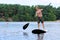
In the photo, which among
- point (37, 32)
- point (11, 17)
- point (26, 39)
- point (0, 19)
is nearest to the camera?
point (26, 39)

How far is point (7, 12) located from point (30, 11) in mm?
5901

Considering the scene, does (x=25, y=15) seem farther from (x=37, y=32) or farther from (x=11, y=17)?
(x=37, y=32)

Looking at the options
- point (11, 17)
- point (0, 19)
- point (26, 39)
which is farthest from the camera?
point (11, 17)

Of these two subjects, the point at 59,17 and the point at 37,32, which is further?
the point at 59,17

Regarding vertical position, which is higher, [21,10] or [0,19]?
[21,10]

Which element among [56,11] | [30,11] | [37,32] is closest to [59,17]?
[56,11]

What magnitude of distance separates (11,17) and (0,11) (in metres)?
5.19

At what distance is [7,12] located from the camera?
272 feet

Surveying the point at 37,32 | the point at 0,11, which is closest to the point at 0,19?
the point at 0,11

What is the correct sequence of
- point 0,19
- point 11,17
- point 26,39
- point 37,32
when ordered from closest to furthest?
point 26,39 → point 37,32 → point 0,19 → point 11,17

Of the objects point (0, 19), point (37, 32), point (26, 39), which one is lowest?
point (26, 39)

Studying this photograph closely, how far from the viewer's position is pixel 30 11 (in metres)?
83.0

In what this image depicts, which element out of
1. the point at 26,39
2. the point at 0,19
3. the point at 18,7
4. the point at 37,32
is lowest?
the point at 26,39

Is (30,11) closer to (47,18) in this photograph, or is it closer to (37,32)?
(47,18)
